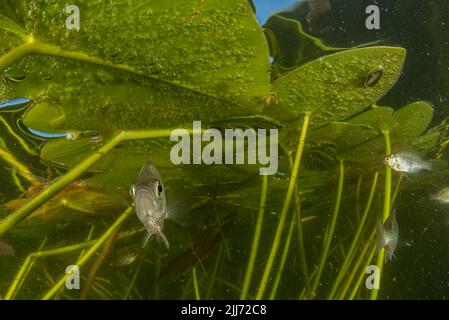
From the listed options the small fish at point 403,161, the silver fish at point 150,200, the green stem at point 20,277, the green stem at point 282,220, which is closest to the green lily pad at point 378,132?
the small fish at point 403,161

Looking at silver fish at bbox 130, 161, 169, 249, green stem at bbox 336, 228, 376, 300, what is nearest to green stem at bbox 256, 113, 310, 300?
green stem at bbox 336, 228, 376, 300

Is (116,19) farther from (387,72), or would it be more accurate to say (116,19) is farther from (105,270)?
(105,270)

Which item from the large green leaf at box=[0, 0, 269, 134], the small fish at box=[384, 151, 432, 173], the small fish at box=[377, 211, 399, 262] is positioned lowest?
the small fish at box=[377, 211, 399, 262]

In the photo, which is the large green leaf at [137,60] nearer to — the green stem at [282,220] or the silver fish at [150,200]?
the green stem at [282,220]

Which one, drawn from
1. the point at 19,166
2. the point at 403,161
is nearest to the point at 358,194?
the point at 403,161

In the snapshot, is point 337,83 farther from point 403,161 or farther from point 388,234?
point 388,234

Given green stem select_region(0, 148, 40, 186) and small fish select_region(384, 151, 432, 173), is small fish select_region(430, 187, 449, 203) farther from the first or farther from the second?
green stem select_region(0, 148, 40, 186)
